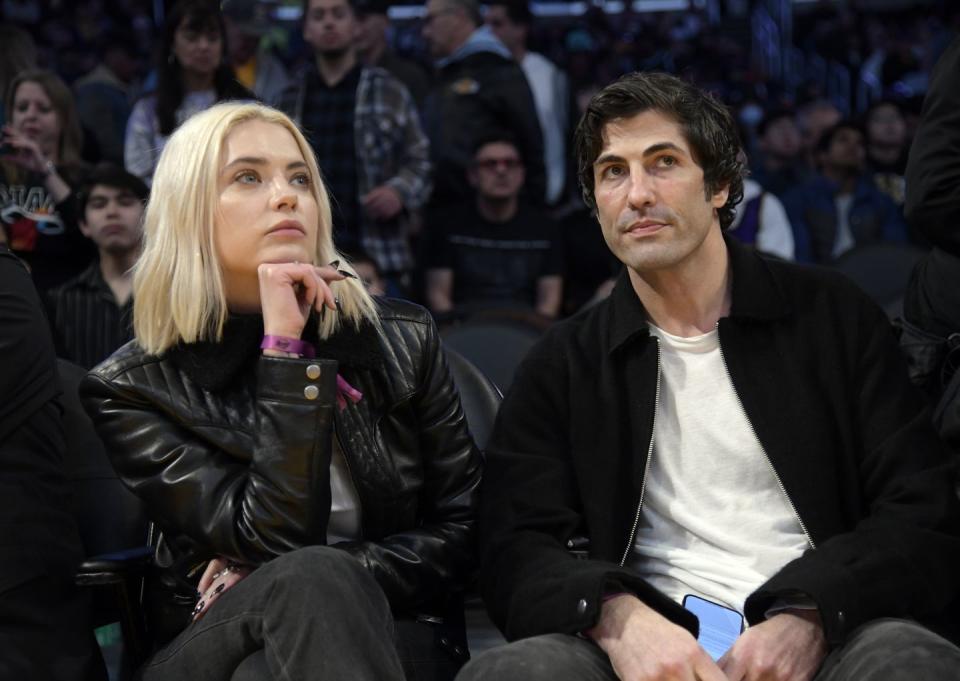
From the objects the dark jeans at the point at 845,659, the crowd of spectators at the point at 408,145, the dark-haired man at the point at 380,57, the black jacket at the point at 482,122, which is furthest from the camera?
the dark-haired man at the point at 380,57

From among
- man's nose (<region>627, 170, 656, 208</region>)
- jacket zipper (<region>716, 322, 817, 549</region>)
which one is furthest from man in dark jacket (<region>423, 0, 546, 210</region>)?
jacket zipper (<region>716, 322, 817, 549</region>)

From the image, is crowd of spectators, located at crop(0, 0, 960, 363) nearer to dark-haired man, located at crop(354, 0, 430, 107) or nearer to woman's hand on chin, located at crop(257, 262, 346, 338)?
dark-haired man, located at crop(354, 0, 430, 107)

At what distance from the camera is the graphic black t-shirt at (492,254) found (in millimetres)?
6445

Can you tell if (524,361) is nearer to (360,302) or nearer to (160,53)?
(360,302)

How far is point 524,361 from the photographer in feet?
10.2

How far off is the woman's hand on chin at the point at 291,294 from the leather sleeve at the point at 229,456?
3.7 inches

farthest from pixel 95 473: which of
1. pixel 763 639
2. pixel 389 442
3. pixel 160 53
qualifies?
pixel 160 53

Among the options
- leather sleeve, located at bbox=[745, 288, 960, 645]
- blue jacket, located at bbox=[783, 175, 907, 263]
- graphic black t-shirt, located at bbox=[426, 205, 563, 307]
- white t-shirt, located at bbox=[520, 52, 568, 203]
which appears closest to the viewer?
leather sleeve, located at bbox=[745, 288, 960, 645]

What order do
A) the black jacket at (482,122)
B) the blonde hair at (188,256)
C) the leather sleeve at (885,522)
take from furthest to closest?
the black jacket at (482,122), the blonde hair at (188,256), the leather sleeve at (885,522)

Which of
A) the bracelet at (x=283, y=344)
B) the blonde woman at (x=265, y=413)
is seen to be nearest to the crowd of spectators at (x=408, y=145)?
the blonde woman at (x=265, y=413)

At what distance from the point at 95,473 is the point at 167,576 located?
0.47 metres

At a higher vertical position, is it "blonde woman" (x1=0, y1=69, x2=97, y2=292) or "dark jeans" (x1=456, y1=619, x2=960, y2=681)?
"blonde woman" (x1=0, y1=69, x2=97, y2=292)

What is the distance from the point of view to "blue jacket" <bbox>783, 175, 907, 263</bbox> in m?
7.36

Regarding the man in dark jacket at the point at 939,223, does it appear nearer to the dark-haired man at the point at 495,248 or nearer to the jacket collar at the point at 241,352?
the jacket collar at the point at 241,352
